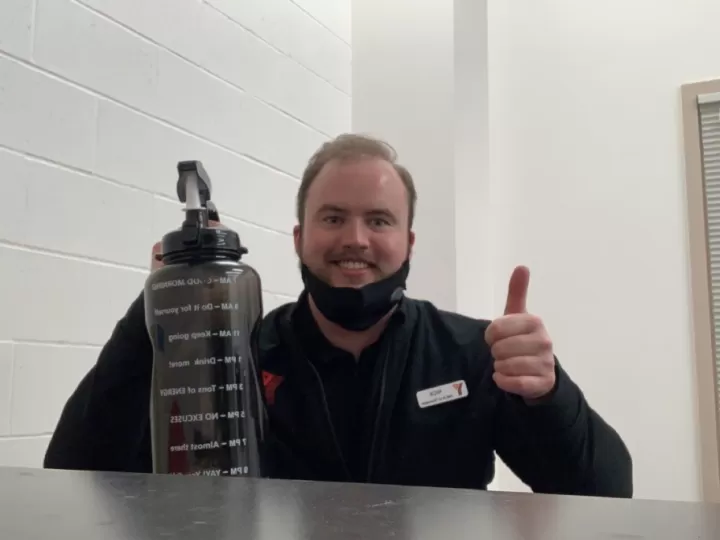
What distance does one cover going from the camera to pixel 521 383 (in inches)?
35.0

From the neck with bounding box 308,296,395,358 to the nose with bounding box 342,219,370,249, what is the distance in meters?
0.11

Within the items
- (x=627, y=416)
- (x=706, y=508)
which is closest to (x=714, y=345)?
(x=627, y=416)

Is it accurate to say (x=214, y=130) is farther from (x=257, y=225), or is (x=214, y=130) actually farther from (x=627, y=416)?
(x=627, y=416)

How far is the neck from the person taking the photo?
3.91ft

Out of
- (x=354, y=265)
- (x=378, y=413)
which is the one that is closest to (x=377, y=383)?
(x=378, y=413)

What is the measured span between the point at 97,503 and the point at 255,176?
5.02 ft

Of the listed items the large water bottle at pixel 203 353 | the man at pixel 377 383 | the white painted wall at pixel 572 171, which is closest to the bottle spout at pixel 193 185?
the large water bottle at pixel 203 353

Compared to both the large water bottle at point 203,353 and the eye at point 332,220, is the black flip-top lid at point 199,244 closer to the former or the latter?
the large water bottle at point 203,353

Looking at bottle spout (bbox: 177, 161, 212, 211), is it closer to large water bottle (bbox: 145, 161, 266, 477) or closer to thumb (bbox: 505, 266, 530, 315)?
large water bottle (bbox: 145, 161, 266, 477)

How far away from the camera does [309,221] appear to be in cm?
126

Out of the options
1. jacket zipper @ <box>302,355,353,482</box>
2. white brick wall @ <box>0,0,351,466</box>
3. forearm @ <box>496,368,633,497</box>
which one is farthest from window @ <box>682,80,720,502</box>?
jacket zipper @ <box>302,355,353,482</box>

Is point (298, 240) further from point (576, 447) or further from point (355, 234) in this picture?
point (576, 447)

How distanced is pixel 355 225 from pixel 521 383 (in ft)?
1.46

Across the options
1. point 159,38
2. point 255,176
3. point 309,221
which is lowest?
point 309,221
